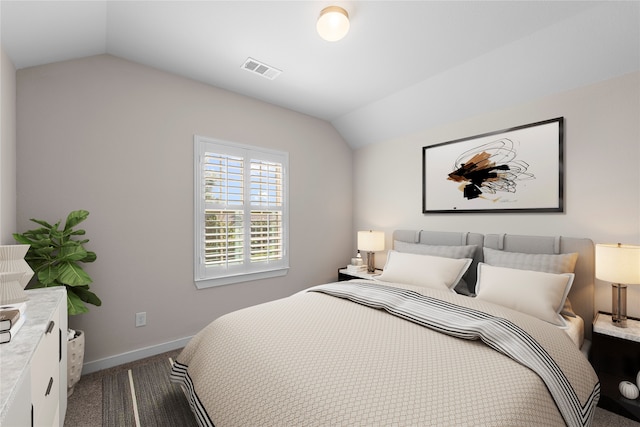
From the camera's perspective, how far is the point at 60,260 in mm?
2000

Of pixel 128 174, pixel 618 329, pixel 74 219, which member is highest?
pixel 128 174

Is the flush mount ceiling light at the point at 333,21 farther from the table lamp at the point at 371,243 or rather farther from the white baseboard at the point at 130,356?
the white baseboard at the point at 130,356

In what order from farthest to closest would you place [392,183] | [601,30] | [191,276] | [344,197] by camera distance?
[344,197]
[392,183]
[191,276]
[601,30]

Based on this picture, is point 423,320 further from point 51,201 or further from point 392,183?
point 51,201

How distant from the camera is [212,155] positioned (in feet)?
9.93

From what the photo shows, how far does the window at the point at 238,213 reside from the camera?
2977mm

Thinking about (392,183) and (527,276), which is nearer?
(527,276)

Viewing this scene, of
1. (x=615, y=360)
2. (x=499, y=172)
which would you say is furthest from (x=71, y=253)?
(x=615, y=360)

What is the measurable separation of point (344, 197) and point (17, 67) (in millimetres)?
3412

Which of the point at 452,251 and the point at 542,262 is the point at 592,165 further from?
the point at 452,251

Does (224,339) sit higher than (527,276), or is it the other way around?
(527,276)

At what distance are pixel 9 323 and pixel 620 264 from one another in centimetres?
331

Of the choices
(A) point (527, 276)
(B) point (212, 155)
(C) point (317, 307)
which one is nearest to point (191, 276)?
(B) point (212, 155)

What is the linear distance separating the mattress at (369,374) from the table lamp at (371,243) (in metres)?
1.73
